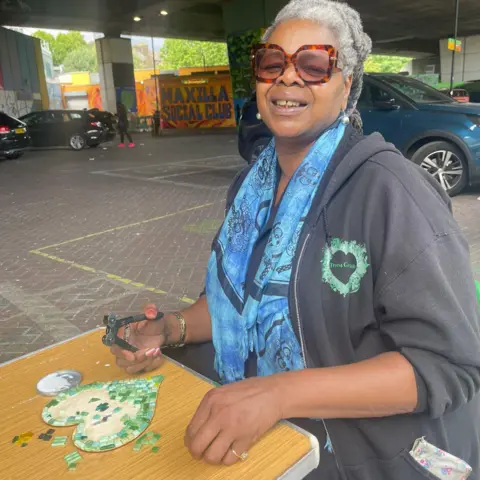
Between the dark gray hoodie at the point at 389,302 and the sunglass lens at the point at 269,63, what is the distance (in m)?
0.39

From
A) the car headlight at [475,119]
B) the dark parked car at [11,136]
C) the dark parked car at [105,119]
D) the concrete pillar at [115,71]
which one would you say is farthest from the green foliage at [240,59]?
the car headlight at [475,119]

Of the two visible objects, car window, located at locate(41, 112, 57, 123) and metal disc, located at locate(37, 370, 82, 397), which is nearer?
metal disc, located at locate(37, 370, 82, 397)

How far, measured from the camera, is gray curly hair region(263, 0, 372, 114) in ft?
5.19

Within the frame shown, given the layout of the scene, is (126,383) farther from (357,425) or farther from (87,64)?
(87,64)

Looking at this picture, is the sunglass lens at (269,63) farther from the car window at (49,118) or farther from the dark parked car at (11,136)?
the car window at (49,118)

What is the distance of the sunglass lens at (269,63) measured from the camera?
5.37 feet

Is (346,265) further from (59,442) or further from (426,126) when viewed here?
(426,126)

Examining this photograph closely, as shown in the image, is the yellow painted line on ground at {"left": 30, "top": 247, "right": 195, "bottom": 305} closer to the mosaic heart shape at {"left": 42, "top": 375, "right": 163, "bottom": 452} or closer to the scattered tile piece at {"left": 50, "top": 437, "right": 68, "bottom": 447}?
the mosaic heart shape at {"left": 42, "top": 375, "right": 163, "bottom": 452}

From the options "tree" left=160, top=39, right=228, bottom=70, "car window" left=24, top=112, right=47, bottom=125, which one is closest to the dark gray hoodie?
"car window" left=24, top=112, right=47, bottom=125

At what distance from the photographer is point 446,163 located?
26.3 ft

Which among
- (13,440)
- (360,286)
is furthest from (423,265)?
(13,440)

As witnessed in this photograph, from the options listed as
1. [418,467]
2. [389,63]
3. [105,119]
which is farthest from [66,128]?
[389,63]

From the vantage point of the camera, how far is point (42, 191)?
10.8m

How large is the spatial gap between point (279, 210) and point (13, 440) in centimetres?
96
